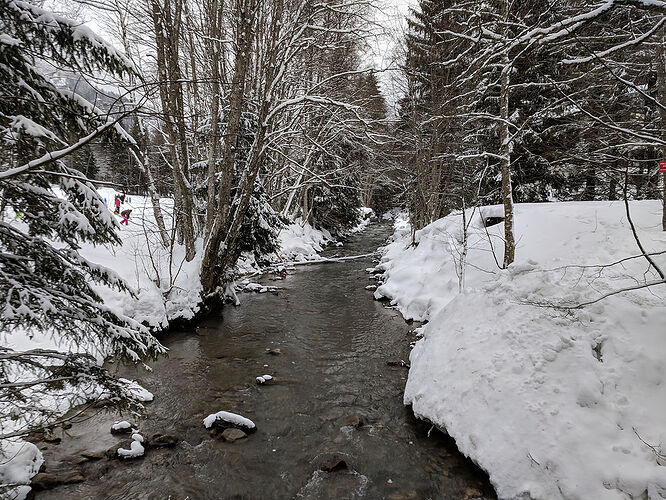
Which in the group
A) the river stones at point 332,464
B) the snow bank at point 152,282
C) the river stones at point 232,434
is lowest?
the river stones at point 332,464

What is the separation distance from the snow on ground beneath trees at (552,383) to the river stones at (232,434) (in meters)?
2.46

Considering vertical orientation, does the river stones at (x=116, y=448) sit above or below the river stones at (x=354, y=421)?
above

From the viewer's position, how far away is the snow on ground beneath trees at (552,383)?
2850 mm

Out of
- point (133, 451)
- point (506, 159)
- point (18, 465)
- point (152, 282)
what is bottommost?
point (133, 451)

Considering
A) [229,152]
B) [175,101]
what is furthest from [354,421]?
[175,101]

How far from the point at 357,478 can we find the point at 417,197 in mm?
13293

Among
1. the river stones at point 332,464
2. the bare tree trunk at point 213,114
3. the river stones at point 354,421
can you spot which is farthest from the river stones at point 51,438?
the bare tree trunk at point 213,114

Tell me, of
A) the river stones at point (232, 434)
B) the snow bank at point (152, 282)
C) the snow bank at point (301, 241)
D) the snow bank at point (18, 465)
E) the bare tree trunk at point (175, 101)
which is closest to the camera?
the snow bank at point (18, 465)

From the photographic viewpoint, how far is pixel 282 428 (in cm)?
453

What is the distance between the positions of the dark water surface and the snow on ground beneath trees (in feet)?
1.75

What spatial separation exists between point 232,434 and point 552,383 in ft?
13.0

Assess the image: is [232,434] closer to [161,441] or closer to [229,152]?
[161,441]

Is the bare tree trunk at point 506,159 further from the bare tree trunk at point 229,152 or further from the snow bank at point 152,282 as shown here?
the snow bank at point 152,282

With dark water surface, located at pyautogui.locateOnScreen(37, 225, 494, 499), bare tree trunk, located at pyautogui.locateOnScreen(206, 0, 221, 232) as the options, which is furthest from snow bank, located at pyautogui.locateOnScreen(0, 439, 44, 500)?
bare tree trunk, located at pyautogui.locateOnScreen(206, 0, 221, 232)
